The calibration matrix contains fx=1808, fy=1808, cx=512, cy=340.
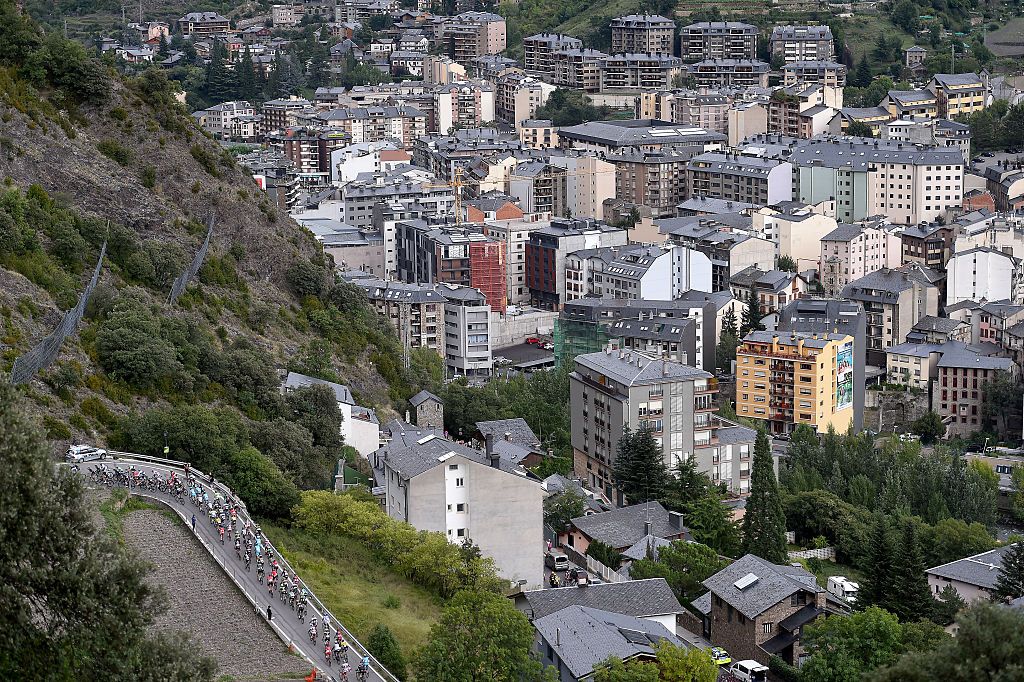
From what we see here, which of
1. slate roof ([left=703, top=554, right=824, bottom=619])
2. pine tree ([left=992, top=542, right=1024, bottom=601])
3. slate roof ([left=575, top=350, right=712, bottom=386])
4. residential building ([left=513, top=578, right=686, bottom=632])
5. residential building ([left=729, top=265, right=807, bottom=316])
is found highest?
slate roof ([left=575, top=350, right=712, bottom=386])

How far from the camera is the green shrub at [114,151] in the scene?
28266mm

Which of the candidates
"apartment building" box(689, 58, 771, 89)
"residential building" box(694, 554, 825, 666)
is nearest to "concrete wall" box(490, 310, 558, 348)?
"residential building" box(694, 554, 825, 666)

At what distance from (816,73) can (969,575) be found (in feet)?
142

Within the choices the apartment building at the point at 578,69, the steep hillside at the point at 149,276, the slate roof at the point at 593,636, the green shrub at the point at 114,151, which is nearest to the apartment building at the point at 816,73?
the apartment building at the point at 578,69

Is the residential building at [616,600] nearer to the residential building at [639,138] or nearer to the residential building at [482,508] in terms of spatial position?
the residential building at [482,508]

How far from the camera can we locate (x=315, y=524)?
65.5ft

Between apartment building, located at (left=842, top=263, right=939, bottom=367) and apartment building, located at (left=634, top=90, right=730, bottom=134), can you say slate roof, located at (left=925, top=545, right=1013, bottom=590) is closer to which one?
A: apartment building, located at (left=842, top=263, right=939, bottom=367)

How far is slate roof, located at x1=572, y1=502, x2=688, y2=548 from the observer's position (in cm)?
2373

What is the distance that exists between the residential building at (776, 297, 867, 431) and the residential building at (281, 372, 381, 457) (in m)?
13.0

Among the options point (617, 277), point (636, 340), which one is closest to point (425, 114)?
point (617, 277)

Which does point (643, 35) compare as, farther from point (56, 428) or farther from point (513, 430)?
point (56, 428)

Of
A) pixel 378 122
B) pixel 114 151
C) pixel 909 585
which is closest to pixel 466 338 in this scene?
pixel 114 151

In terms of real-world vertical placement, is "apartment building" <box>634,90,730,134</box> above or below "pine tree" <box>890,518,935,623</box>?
above

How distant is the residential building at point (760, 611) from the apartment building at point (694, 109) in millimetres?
41453
